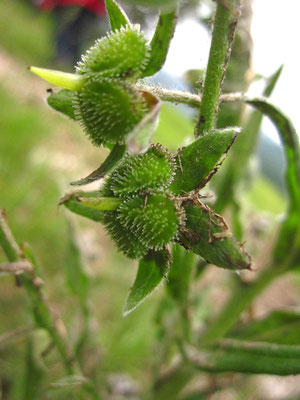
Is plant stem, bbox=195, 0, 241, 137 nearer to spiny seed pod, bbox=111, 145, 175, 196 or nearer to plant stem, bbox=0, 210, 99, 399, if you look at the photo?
spiny seed pod, bbox=111, 145, 175, 196

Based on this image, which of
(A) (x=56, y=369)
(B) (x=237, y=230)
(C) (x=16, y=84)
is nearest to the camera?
(B) (x=237, y=230)

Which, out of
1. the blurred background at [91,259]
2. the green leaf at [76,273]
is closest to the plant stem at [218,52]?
the blurred background at [91,259]

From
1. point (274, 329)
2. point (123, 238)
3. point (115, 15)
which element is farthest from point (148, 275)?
point (274, 329)

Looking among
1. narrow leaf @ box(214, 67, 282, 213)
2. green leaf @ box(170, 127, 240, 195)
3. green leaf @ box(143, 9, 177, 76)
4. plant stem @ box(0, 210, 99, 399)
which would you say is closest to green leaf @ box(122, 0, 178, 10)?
green leaf @ box(143, 9, 177, 76)

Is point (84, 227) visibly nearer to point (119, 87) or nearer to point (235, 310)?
point (235, 310)

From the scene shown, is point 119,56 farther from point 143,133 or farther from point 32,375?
point 32,375

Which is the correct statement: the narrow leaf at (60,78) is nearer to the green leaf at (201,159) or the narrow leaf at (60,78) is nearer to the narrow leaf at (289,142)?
the green leaf at (201,159)

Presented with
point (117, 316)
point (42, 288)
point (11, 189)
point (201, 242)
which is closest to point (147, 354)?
point (117, 316)
